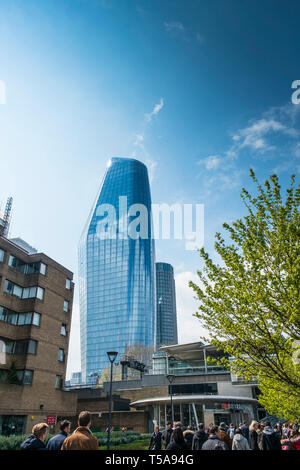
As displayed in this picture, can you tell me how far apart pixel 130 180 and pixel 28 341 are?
441 feet

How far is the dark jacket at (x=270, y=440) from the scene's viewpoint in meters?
9.15

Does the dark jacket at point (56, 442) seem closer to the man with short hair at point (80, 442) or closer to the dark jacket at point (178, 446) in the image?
the man with short hair at point (80, 442)

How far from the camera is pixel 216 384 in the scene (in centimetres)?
4125

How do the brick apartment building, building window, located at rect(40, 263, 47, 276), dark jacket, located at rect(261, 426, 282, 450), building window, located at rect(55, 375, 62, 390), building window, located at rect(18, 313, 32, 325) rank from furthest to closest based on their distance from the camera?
building window, located at rect(40, 263, 47, 276) < building window, located at rect(55, 375, 62, 390) < building window, located at rect(18, 313, 32, 325) < the brick apartment building < dark jacket, located at rect(261, 426, 282, 450)

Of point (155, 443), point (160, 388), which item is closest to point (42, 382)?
point (160, 388)

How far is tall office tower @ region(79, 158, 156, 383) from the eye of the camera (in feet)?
459

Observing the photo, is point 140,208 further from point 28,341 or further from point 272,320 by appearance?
point 272,320

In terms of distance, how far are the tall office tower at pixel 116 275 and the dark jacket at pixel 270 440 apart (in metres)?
132

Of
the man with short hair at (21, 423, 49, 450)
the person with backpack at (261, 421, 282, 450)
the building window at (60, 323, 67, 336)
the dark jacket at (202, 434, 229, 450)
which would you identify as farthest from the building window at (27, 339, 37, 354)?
the dark jacket at (202, 434, 229, 450)

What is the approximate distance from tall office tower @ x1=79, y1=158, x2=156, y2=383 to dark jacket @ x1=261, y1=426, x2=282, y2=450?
13233 cm

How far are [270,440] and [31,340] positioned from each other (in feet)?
92.6

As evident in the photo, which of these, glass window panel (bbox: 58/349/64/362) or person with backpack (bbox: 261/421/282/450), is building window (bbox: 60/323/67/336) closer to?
glass window panel (bbox: 58/349/64/362)

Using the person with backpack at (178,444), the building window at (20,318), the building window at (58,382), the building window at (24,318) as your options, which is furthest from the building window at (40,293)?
the person with backpack at (178,444)

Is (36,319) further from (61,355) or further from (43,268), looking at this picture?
(61,355)
